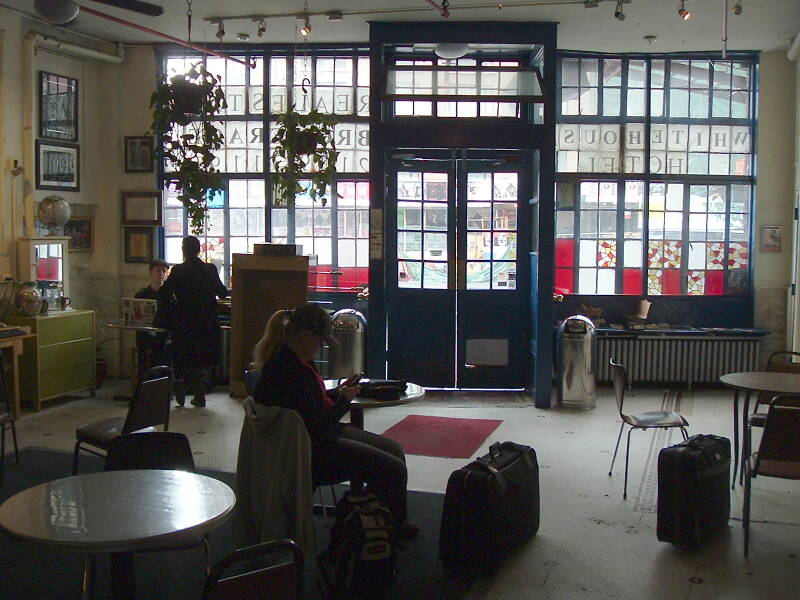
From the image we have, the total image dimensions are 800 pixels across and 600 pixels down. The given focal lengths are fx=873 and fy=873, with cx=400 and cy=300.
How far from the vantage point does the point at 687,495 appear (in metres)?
4.84

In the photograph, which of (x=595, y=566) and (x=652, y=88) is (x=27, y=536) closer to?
(x=595, y=566)

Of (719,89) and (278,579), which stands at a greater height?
(719,89)

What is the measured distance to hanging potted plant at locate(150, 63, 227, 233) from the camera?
27.2 ft

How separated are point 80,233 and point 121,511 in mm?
7291

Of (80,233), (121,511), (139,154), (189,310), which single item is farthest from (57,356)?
(121,511)

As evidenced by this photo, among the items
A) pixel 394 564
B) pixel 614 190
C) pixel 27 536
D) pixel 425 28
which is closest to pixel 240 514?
pixel 394 564

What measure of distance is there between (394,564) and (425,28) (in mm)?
Answer: 6020

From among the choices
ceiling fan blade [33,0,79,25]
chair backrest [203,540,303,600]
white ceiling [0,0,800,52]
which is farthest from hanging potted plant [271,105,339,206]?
chair backrest [203,540,303,600]

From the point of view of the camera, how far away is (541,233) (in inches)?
342

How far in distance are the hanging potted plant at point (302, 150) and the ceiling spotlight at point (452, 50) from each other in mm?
1256

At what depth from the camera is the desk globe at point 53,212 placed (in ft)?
29.0

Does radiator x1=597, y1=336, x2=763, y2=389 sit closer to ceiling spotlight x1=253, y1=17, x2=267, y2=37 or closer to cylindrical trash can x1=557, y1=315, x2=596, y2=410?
cylindrical trash can x1=557, y1=315, x2=596, y2=410

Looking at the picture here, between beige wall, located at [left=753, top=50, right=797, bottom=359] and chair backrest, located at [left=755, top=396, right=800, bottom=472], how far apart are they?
17.6ft

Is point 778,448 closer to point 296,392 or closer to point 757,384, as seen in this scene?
point 757,384
